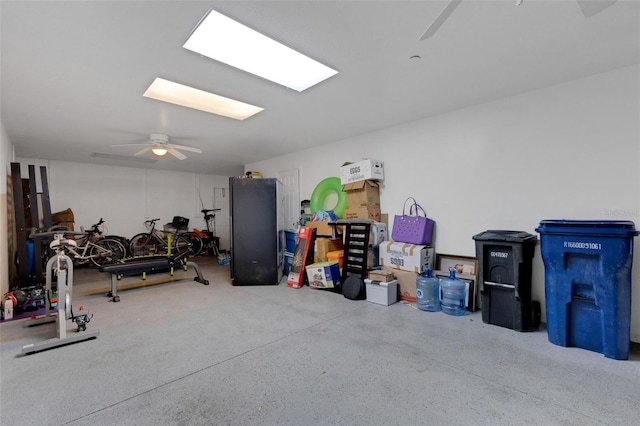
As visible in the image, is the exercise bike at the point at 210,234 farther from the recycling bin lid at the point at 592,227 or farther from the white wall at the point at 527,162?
the recycling bin lid at the point at 592,227

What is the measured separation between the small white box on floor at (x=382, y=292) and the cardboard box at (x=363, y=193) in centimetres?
119

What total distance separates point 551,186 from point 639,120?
2.58 feet

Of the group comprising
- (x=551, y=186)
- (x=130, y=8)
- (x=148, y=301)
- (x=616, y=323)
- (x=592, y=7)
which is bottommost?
(x=148, y=301)

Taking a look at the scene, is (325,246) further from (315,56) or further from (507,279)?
(315,56)

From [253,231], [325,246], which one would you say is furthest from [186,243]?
[325,246]

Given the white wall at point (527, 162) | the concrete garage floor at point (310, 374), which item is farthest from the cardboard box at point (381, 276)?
the white wall at point (527, 162)

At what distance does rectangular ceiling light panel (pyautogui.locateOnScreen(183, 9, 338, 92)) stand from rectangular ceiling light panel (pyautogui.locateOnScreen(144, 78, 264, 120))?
84 cm

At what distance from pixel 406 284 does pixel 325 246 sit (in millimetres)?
1424

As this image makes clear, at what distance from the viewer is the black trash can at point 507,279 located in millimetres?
2656

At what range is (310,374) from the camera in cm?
194

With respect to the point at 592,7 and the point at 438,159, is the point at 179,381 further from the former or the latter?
the point at 438,159

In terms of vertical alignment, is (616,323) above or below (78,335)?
above

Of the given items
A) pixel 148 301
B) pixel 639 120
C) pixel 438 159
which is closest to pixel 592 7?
pixel 639 120

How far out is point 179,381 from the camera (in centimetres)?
190
